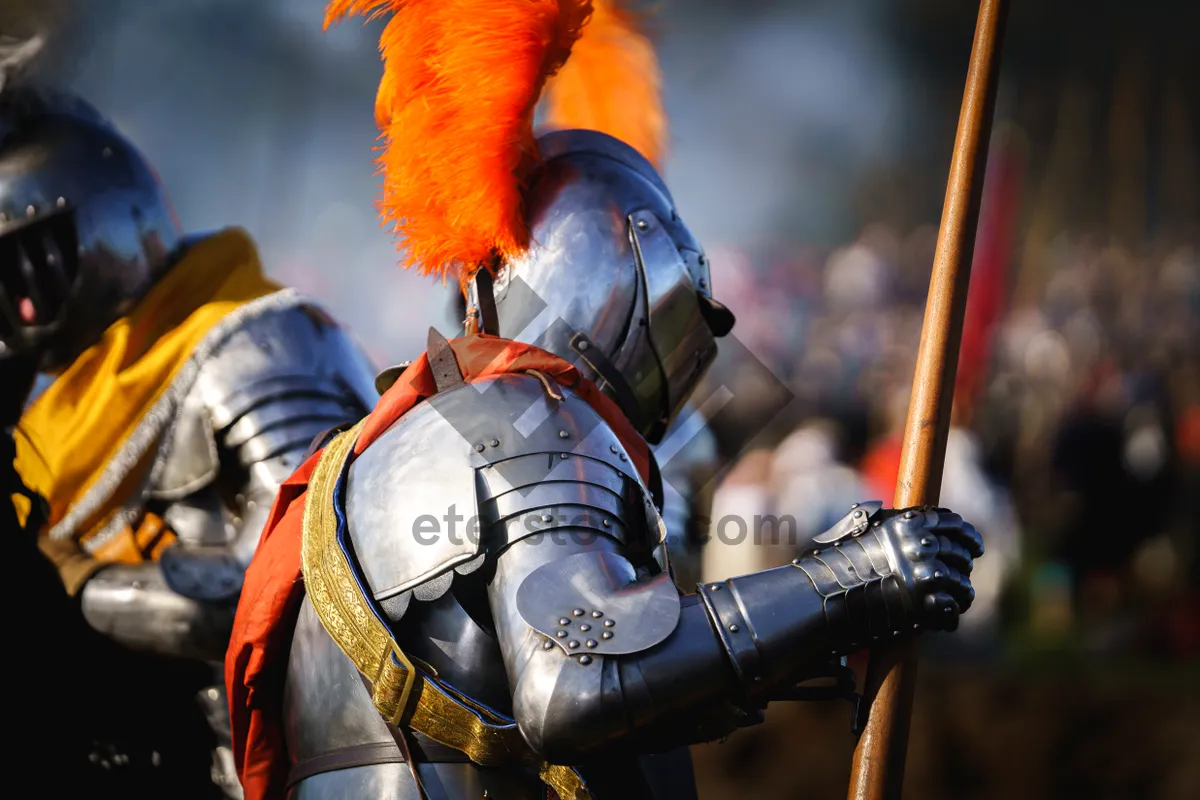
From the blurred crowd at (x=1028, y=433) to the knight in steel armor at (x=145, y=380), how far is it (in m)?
3.32

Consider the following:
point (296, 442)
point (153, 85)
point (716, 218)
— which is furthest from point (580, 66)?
point (153, 85)

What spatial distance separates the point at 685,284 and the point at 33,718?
7.33ft

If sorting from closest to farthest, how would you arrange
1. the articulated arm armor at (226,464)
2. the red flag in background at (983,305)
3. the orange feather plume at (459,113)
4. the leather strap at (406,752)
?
the leather strap at (406,752)
the orange feather plume at (459,113)
the articulated arm armor at (226,464)
the red flag in background at (983,305)

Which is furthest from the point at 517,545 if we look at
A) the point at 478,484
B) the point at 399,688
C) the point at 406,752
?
the point at 406,752

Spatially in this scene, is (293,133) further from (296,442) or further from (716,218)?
(296,442)

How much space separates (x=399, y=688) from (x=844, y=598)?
799mm

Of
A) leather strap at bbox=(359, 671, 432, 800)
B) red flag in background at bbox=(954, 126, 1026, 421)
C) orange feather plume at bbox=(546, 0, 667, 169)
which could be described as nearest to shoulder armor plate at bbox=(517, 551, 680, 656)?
leather strap at bbox=(359, 671, 432, 800)

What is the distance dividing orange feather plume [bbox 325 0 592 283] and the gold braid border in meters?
0.71

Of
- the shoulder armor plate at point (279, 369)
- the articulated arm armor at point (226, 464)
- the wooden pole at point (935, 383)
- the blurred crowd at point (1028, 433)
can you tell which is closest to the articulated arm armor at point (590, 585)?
the wooden pole at point (935, 383)

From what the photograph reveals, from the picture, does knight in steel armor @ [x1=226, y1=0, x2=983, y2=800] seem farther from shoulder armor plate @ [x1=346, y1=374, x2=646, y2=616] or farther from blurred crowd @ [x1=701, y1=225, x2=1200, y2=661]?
blurred crowd @ [x1=701, y1=225, x2=1200, y2=661]

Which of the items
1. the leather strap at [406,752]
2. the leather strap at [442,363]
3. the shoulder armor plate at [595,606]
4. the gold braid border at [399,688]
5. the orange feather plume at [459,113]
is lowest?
the leather strap at [406,752]

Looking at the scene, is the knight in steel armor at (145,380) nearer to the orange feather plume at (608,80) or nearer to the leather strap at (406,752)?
the orange feather plume at (608,80)

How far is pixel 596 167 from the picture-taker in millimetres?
2996

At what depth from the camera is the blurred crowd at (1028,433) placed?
336 inches
